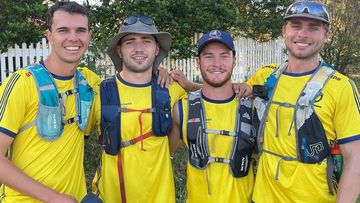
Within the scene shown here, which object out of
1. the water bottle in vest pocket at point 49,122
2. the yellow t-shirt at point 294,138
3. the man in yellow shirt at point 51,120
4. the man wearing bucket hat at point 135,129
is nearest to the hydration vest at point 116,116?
the man wearing bucket hat at point 135,129

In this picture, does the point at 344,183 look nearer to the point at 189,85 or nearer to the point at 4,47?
the point at 189,85

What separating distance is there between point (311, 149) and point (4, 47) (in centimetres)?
755

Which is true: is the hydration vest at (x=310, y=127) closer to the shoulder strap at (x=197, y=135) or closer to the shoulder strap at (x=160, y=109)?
the shoulder strap at (x=197, y=135)

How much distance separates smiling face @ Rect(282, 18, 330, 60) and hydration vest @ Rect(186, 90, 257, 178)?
66 centimetres

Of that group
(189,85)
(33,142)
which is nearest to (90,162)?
(189,85)

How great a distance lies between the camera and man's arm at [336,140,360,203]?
3.13m

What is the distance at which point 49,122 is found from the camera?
3180 millimetres

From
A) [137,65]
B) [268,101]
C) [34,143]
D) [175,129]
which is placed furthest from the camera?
[175,129]

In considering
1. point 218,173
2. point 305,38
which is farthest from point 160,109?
point 305,38

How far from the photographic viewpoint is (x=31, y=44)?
30.7 ft

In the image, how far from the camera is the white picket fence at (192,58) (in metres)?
9.05

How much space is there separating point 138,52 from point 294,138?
1523 mm

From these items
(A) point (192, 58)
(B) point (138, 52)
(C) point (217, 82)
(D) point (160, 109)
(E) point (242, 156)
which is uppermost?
(A) point (192, 58)

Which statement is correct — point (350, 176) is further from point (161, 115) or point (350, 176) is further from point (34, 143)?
point (34, 143)
